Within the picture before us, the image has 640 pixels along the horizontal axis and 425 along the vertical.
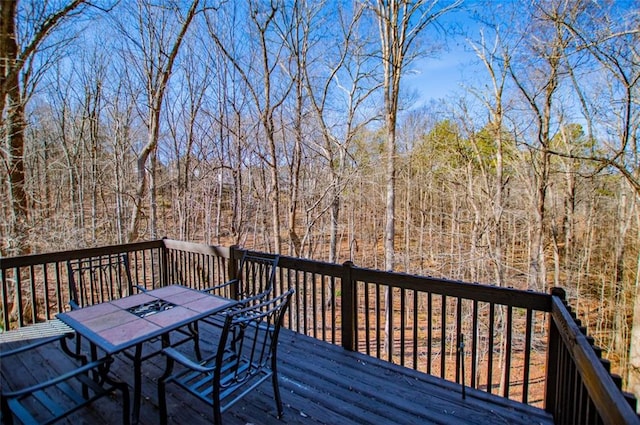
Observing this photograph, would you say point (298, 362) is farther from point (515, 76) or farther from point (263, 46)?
point (515, 76)

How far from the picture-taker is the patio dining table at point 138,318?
1.90 meters

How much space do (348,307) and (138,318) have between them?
1803mm

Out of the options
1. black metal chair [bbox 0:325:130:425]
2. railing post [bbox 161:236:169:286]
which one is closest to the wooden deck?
black metal chair [bbox 0:325:130:425]

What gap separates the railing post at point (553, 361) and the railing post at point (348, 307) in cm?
155

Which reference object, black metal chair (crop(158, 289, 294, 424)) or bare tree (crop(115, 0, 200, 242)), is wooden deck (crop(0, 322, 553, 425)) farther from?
bare tree (crop(115, 0, 200, 242))

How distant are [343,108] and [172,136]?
5.70 metres

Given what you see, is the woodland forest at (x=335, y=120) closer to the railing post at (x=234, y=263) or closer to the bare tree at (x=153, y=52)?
the bare tree at (x=153, y=52)

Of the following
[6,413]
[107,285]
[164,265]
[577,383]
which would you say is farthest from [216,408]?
[164,265]

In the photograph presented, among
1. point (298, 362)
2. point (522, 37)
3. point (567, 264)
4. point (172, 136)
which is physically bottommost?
point (567, 264)

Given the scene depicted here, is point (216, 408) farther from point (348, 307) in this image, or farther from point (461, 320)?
point (461, 320)

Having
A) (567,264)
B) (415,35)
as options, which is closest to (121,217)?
(415,35)

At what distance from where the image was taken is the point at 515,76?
313 inches

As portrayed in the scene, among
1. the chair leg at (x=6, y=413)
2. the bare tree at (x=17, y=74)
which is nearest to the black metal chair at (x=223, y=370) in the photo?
the chair leg at (x=6, y=413)

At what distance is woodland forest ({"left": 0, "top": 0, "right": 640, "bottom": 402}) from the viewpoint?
6016 mm
